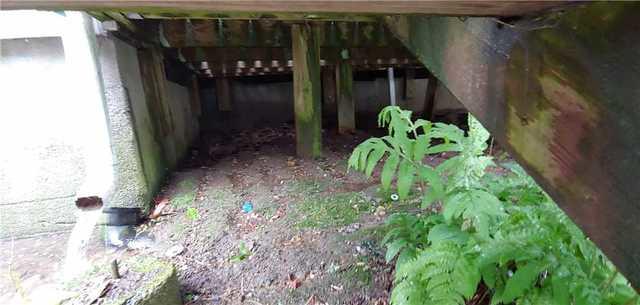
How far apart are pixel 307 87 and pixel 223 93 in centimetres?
344

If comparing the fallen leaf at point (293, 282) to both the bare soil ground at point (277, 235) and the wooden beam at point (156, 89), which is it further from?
the wooden beam at point (156, 89)

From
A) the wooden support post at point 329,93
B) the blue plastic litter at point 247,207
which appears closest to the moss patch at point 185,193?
the blue plastic litter at point 247,207

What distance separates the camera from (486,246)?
1157 millimetres

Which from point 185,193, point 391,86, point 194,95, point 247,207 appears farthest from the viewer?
point 391,86

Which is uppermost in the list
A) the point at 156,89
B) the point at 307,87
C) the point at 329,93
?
the point at 156,89

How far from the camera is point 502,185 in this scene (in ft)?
5.18

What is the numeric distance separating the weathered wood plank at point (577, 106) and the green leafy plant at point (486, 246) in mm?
612

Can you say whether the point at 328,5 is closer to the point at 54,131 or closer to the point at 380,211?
the point at 380,211

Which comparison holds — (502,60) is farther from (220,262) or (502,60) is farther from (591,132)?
(220,262)

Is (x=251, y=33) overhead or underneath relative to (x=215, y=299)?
overhead

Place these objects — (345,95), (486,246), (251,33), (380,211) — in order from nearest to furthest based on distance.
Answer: (486,246)
(380,211)
(251,33)
(345,95)

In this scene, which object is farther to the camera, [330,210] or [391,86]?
[391,86]

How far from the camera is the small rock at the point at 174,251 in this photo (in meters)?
2.13

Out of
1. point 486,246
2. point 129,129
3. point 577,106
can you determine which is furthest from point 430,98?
point 577,106
